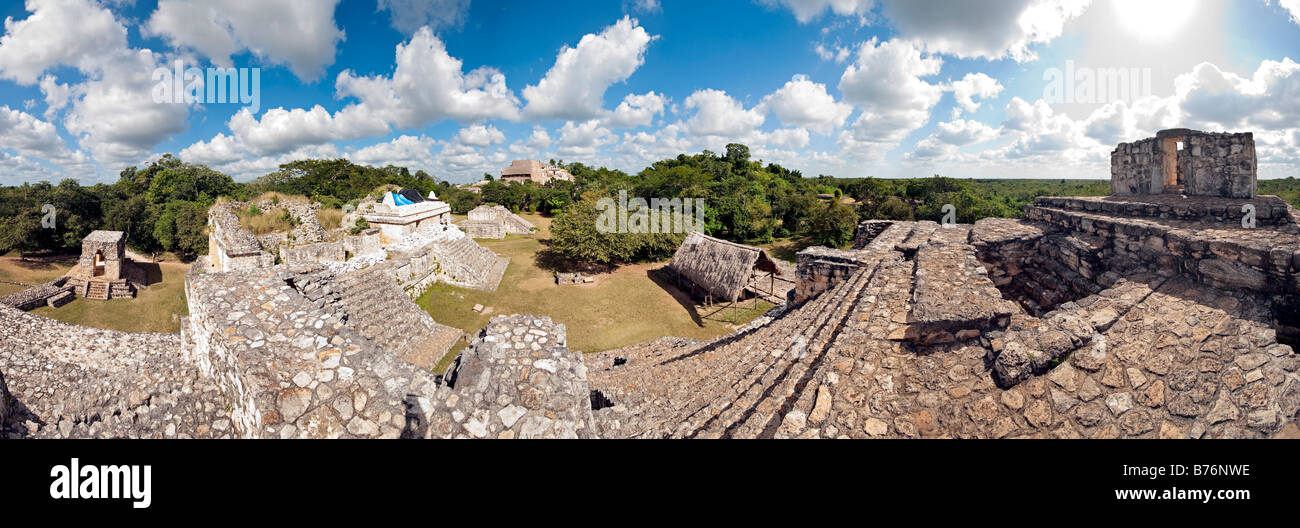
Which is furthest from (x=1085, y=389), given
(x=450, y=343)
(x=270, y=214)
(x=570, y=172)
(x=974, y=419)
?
(x=570, y=172)

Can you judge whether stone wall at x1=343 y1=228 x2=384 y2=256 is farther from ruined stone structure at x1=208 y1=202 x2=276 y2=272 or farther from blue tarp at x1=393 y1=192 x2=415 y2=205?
ruined stone structure at x1=208 y1=202 x2=276 y2=272

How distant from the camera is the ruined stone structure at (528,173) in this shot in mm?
70438

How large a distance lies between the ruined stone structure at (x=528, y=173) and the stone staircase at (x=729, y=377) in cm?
6601

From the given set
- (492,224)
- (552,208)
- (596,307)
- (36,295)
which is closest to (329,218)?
(36,295)

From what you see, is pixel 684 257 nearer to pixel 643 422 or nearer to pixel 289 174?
pixel 643 422

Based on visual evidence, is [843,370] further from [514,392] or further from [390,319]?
[390,319]

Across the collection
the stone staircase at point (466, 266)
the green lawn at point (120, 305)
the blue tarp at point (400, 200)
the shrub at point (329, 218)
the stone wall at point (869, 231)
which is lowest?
the green lawn at point (120, 305)

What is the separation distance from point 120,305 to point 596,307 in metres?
17.3

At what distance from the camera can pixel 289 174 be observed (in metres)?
41.5

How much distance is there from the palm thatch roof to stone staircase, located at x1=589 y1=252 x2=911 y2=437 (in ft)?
18.9

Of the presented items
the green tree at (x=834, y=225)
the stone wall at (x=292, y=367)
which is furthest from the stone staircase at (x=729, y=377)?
the green tree at (x=834, y=225)

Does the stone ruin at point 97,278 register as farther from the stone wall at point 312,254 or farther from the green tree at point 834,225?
the green tree at point 834,225

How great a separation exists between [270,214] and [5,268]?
15065mm
